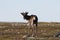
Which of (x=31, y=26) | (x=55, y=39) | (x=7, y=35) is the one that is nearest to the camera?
(x=55, y=39)

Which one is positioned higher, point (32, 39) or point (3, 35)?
point (32, 39)

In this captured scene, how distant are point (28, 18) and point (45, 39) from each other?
10.5m

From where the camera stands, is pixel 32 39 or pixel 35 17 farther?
pixel 35 17

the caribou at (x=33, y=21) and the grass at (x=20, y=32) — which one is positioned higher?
the caribou at (x=33, y=21)

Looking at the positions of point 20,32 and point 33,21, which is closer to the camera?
point 33,21

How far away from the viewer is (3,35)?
31.9m

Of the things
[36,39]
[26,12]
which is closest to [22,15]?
[26,12]

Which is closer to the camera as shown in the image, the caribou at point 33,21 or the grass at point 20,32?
the grass at point 20,32

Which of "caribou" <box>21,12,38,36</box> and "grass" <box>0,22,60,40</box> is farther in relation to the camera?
"caribou" <box>21,12,38,36</box>

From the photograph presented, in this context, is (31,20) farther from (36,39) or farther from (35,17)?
(36,39)

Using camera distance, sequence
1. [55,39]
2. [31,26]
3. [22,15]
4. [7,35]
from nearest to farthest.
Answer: [55,39]
[31,26]
[22,15]
[7,35]

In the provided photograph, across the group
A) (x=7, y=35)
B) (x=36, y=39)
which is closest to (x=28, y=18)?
(x=7, y=35)

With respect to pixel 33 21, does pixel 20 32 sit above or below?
below

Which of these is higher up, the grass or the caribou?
the caribou
